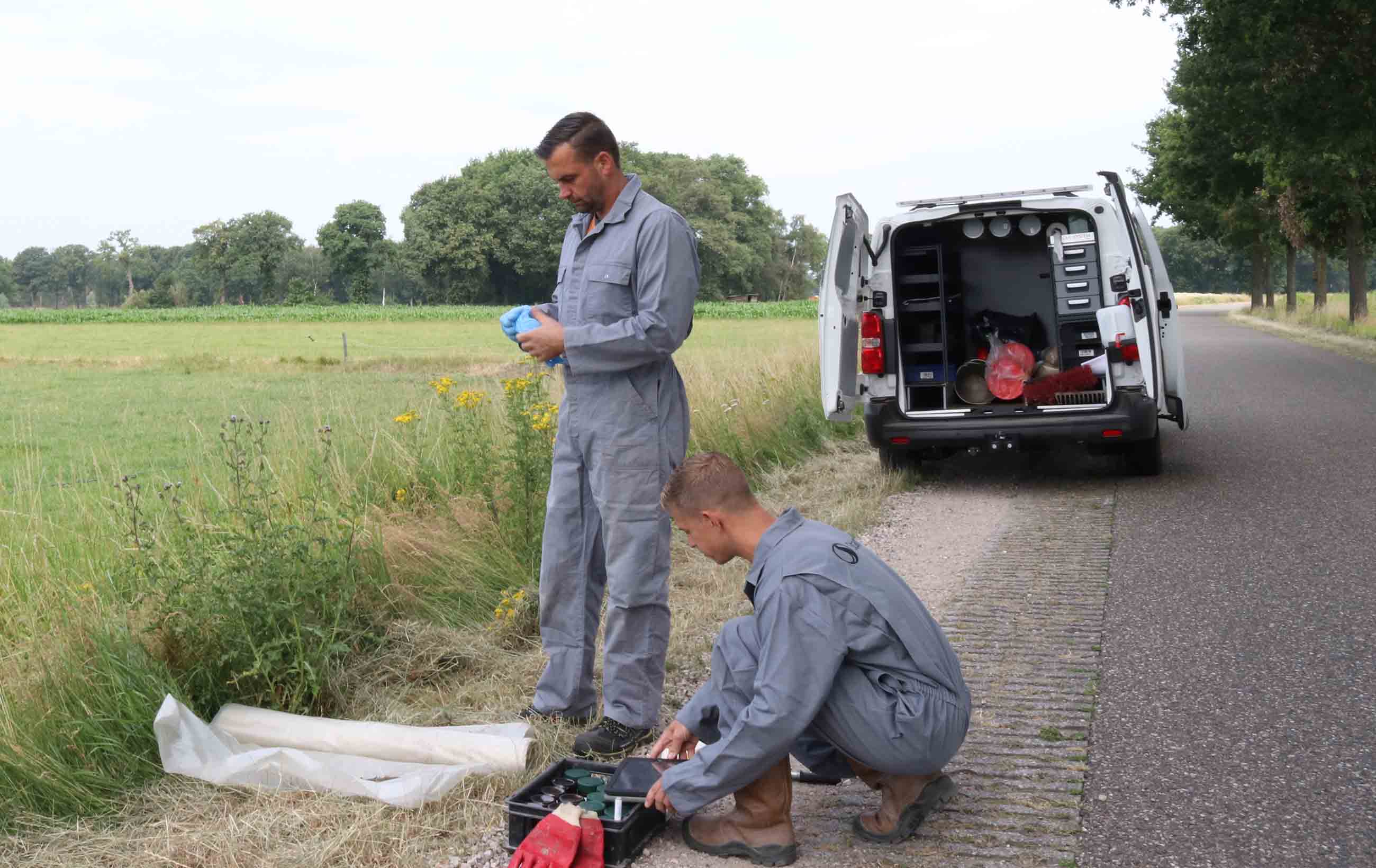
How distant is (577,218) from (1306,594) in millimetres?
4091

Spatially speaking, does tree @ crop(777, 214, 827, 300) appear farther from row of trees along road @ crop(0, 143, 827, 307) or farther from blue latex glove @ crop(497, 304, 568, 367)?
blue latex glove @ crop(497, 304, 568, 367)

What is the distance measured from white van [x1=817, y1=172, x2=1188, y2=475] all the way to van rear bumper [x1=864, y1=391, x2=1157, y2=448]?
0.03 feet

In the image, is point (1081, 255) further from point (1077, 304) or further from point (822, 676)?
point (822, 676)

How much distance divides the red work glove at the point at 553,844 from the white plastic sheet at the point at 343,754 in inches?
24.7

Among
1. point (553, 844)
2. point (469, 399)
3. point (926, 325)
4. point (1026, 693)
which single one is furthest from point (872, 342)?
point (553, 844)

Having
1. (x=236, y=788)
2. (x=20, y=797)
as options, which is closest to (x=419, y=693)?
(x=236, y=788)

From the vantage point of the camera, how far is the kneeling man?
3.24 meters

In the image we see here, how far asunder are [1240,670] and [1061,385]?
15.2ft

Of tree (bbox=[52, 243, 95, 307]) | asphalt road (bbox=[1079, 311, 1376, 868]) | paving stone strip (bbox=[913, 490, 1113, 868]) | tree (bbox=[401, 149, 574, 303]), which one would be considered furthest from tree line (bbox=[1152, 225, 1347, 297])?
paving stone strip (bbox=[913, 490, 1113, 868])

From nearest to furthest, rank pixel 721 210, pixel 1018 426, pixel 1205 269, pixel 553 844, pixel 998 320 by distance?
pixel 553 844
pixel 1018 426
pixel 998 320
pixel 721 210
pixel 1205 269

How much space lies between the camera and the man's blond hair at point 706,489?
3480 mm

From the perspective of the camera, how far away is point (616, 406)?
4.20 metres

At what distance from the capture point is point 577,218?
447cm

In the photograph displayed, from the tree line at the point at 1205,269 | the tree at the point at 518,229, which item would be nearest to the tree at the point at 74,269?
the tree at the point at 518,229
